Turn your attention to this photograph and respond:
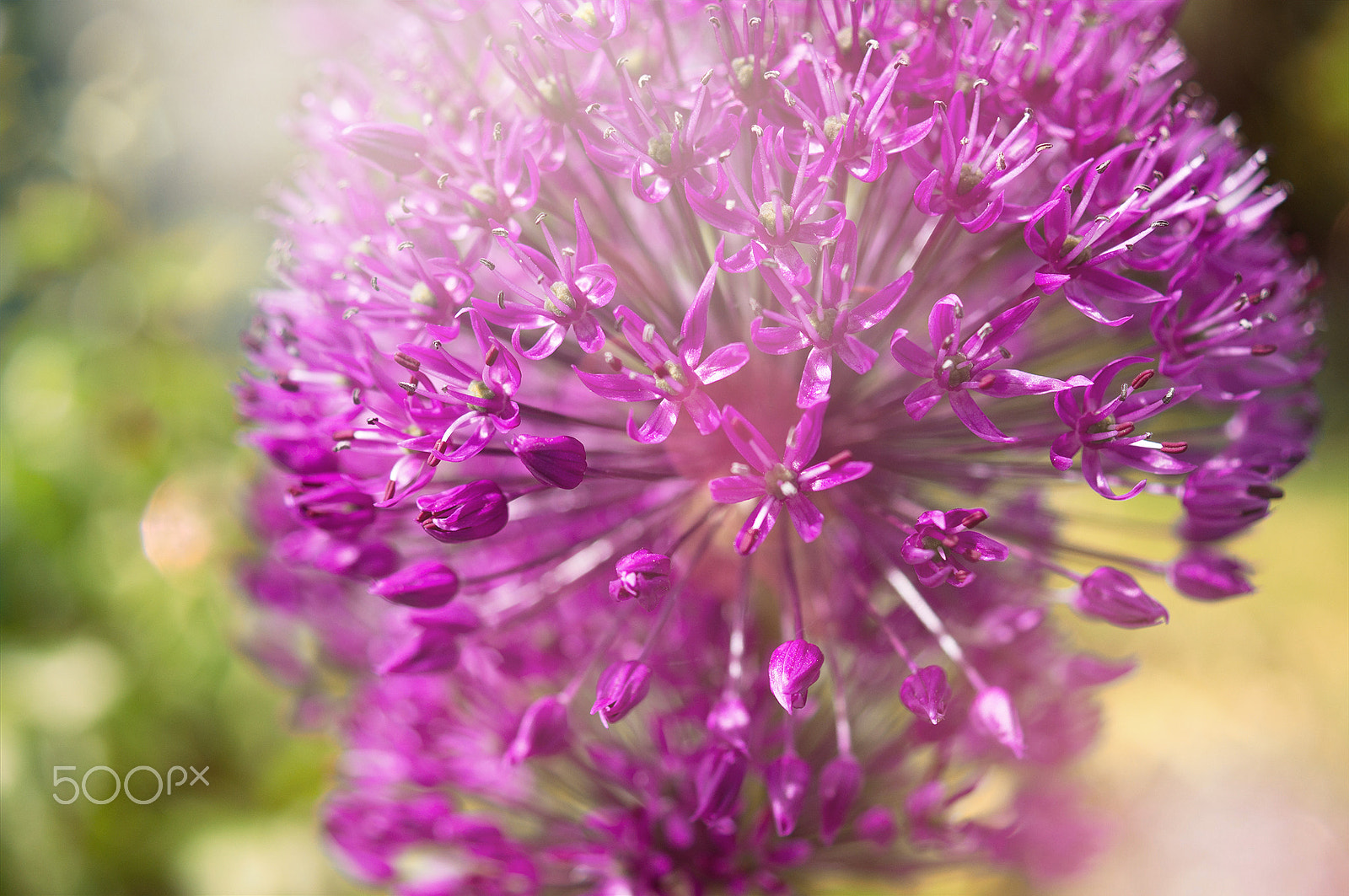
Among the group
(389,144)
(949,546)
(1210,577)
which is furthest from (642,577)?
(1210,577)

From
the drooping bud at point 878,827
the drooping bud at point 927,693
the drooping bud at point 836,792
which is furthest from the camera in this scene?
the drooping bud at point 878,827

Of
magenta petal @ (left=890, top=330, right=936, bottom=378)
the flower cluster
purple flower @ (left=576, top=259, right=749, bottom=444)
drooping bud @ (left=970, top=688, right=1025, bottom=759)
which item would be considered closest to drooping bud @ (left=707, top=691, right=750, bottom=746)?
the flower cluster

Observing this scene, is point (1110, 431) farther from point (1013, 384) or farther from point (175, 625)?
point (175, 625)

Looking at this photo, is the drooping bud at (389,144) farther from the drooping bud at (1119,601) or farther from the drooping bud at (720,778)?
the drooping bud at (1119,601)

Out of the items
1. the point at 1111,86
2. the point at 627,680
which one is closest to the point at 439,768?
the point at 627,680

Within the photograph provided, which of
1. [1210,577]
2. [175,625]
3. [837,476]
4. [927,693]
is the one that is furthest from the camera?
[175,625]

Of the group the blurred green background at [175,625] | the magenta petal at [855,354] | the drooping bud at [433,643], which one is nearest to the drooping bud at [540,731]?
the drooping bud at [433,643]
